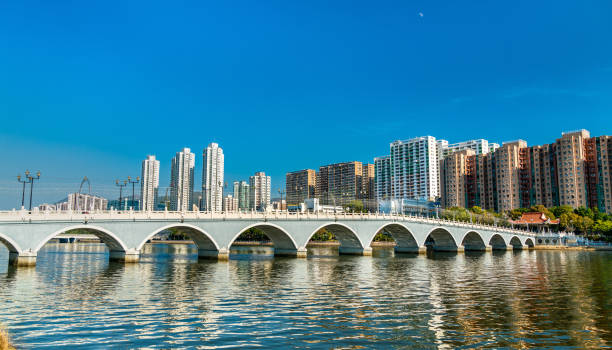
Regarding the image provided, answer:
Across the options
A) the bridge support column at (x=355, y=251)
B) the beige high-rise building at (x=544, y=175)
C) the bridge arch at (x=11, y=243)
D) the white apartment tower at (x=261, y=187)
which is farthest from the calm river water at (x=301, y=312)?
the white apartment tower at (x=261, y=187)

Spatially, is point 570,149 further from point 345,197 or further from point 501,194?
point 345,197

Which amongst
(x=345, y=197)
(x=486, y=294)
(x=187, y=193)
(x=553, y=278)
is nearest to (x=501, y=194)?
(x=345, y=197)

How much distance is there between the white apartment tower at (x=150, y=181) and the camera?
111562 mm

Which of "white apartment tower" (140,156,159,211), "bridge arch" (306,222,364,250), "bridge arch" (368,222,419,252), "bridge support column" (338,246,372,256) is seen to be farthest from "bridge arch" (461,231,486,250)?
"white apartment tower" (140,156,159,211)

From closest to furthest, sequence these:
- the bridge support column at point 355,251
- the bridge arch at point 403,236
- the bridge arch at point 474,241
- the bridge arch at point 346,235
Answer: the bridge arch at point 346,235
the bridge support column at point 355,251
the bridge arch at point 403,236
the bridge arch at point 474,241

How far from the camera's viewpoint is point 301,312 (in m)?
22.0

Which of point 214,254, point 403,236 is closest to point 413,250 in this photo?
point 403,236

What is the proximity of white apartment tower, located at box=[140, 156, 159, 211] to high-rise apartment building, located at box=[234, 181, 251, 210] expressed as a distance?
51.3 m

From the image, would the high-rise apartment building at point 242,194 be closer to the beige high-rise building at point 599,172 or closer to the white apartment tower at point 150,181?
the white apartment tower at point 150,181

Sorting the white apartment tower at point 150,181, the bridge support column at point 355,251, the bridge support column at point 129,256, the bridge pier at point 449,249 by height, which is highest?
the white apartment tower at point 150,181

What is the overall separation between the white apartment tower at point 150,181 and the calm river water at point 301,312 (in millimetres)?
75095

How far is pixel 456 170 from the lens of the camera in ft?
513

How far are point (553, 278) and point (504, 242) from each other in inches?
2551

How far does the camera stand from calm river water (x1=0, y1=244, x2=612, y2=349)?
1662cm
